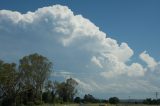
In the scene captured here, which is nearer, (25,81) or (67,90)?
(25,81)

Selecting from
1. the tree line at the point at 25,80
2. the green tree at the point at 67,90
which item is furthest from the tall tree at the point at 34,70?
the green tree at the point at 67,90

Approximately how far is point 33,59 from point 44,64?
3.42m

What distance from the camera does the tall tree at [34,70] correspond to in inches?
4050

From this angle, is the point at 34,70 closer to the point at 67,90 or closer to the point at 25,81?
the point at 25,81

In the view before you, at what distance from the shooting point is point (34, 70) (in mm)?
103125

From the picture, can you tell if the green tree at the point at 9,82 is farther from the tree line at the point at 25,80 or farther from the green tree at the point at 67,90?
the green tree at the point at 67,90

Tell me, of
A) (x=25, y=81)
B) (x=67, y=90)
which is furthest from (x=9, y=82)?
(x=67, y=90)

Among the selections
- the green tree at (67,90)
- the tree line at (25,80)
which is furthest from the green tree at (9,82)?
the green tree at (67,90)

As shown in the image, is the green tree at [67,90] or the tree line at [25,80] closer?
the tree line at [25,80]

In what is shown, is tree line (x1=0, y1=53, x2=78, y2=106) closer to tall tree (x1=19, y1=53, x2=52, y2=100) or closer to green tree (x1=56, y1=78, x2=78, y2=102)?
tall tree (x1=19, y1=53, x2=52, y2=100)

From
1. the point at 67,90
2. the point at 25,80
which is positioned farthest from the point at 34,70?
the point at 67,90

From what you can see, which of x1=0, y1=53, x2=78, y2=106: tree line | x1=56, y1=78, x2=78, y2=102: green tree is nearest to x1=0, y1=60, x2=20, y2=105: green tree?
x1=0, y1=53, x2=78, y2=106: tree line

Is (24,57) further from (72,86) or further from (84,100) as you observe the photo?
(84,100)

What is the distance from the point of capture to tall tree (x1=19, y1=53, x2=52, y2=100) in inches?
4050
